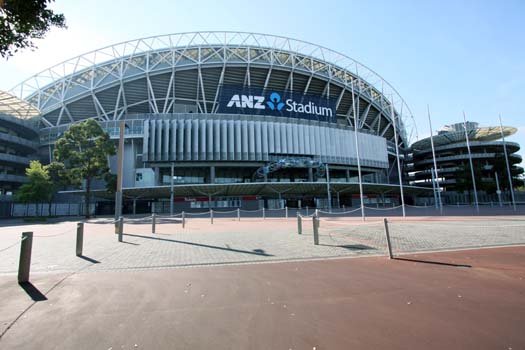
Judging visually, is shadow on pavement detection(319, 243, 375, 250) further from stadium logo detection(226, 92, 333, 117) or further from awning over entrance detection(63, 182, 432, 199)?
stadium logo detection(226, 92, 333, 117)

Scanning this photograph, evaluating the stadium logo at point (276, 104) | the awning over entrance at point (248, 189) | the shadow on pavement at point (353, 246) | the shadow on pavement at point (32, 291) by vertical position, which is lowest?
the shadow on pavement at point (353, 246)

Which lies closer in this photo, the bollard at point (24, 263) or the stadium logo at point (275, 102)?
the bollard at point (24, 263)

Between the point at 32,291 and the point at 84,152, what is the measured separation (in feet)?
116

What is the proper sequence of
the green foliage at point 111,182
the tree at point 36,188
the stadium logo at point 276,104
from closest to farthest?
the tree at point 36,188, the green foliage at point 111,182, the stadium logo at point 276,104

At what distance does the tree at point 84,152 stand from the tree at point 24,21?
31573mm

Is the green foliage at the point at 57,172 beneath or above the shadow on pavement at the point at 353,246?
above

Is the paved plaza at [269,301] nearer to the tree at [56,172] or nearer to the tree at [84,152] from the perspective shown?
the tree at [84,152]

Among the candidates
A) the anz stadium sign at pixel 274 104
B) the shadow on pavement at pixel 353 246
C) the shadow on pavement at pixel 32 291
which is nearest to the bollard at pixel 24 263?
the shadow on pavement at pixel 32 291

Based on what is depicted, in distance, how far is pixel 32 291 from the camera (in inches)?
195

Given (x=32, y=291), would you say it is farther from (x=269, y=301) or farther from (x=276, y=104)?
(x=276, y=104)

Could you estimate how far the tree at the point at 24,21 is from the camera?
591 centimetres

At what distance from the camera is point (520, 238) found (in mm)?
9938

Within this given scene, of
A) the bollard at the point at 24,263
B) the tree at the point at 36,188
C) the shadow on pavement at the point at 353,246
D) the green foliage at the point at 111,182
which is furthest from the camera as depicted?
the green foliage at the point at 111,182

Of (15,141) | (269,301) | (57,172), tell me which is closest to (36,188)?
(57,172)
